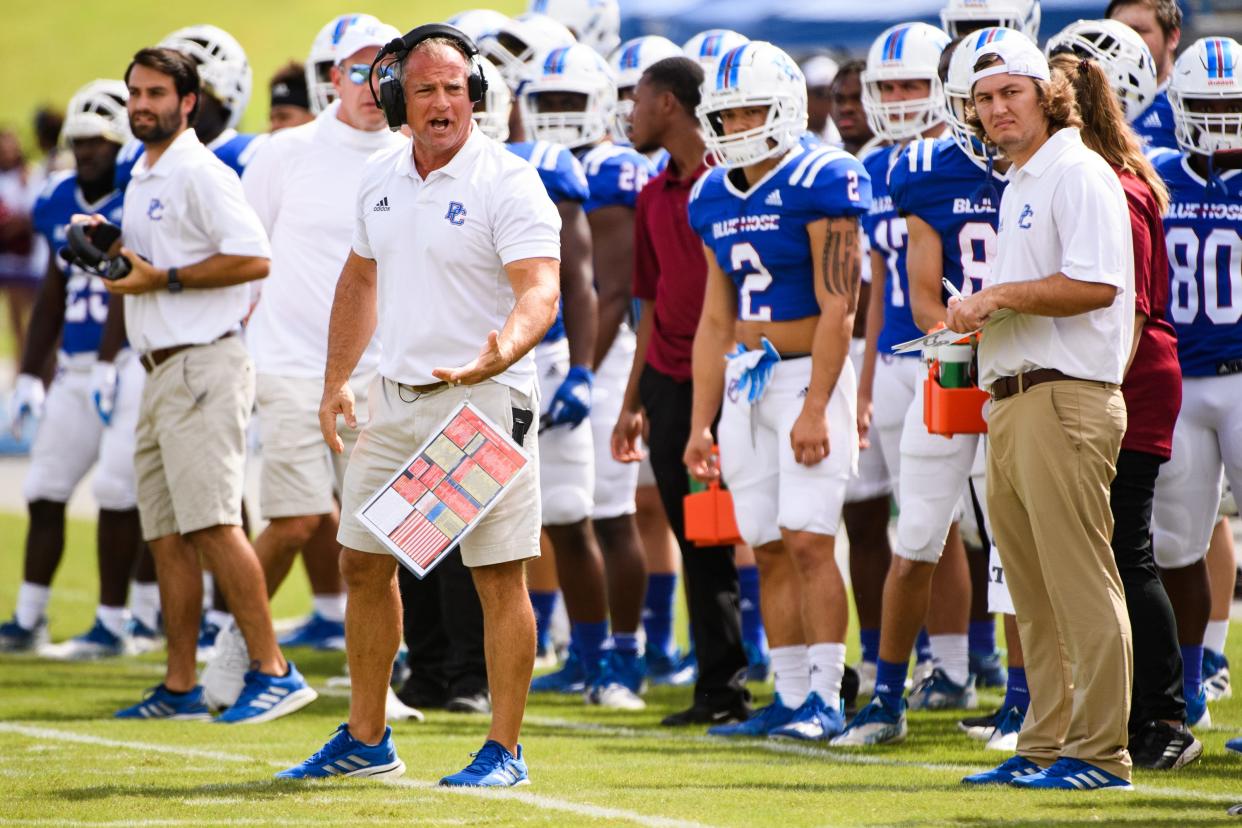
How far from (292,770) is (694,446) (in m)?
1.97

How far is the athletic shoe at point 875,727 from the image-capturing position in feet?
21.2

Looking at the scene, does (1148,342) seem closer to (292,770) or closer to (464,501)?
(464,501)

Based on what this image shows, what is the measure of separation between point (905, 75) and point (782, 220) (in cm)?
107

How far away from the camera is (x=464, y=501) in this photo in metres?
5.32

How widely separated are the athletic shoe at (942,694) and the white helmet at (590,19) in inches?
169

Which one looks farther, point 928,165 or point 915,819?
point 928,165

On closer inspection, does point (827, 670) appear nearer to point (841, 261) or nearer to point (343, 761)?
point (841, 261)

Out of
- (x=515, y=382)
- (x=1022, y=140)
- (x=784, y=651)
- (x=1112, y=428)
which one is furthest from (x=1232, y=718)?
(x=515, y=382)

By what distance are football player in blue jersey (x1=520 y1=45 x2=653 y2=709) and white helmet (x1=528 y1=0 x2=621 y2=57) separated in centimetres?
205

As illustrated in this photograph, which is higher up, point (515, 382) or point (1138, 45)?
point (1138, 45)

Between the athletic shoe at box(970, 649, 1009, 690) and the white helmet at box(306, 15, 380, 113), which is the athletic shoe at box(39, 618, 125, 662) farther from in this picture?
the athletic shoe at box(970, 649, 1009, 690)

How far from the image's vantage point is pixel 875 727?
256 inches

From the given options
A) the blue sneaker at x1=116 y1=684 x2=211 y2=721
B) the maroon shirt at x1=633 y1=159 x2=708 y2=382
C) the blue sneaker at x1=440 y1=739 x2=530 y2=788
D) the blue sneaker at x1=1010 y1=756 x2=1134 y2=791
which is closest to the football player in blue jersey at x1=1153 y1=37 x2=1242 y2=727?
the blue sneaker at x1=1010 y1=756 x2=1134 y2=791

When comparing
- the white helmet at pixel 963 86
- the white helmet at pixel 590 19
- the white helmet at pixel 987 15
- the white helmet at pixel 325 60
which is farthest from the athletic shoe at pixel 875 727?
the white helmet at pixel 590 19
